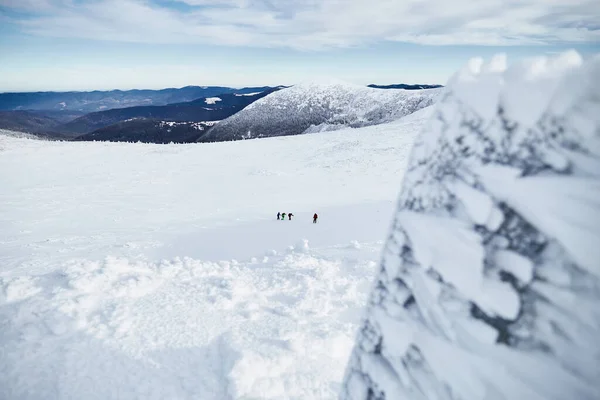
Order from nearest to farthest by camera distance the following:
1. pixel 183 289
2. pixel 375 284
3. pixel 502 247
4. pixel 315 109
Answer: pixel 502 247 → pixel 375 284 → pixel 183 289 → pixel 315 109

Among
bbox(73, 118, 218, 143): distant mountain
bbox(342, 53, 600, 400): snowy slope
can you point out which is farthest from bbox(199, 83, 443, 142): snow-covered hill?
bbox(342, 53, 600, 400): snowy slope

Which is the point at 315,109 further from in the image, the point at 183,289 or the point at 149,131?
the point at 183,289

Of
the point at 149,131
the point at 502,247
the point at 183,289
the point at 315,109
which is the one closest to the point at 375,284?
the point at 502,247

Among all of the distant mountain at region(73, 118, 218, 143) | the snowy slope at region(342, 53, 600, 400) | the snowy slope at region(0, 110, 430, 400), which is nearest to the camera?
the snowy slope at region(342, 53, 600, 400)

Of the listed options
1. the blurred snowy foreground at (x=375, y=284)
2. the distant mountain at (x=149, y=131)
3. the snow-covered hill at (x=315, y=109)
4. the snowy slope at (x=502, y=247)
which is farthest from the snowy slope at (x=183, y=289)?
the distant mountain at (x=149, y=131)

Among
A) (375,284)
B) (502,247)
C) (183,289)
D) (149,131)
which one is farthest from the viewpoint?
(149,131)

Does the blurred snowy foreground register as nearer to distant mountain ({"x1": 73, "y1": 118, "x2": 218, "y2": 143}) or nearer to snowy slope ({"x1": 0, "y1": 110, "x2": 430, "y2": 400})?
snowy slope ({"x1": 0, "y1": 110, "x2": 430, "y2": 400})

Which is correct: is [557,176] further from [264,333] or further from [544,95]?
[264,333]
